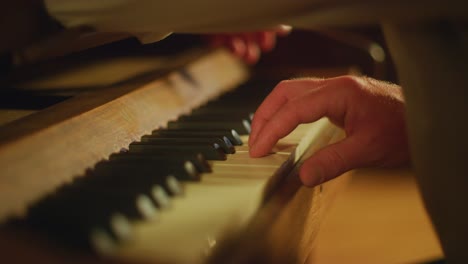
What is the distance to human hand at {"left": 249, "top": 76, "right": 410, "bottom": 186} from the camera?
2.69 ft

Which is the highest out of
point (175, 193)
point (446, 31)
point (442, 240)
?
point (446, 31)

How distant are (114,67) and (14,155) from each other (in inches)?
34.1

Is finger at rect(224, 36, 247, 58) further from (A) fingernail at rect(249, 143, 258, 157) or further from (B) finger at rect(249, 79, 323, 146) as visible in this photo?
(A) fingernail at rect(249, 143, 258, 157)

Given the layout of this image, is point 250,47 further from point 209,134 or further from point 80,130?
point 80,130

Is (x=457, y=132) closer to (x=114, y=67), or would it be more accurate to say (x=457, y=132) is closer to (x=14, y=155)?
(x=14, y=155)

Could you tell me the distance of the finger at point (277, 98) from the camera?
90 centimetres

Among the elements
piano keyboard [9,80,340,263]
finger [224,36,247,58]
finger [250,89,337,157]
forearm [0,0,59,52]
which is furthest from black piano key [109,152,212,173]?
finger [224,36,247,58]

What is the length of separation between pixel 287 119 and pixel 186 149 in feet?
0.53

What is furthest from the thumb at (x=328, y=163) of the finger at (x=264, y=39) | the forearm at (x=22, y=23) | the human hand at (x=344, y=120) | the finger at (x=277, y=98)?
the finger at (x=264, y=39)

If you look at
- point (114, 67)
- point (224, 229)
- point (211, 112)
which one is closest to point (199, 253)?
point (224, 229)

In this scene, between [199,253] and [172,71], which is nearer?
[199,253]

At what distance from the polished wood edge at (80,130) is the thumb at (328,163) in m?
0.30

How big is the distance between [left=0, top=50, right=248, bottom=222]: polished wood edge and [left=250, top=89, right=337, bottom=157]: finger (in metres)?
0.22

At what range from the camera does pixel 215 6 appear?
61 centimetres
